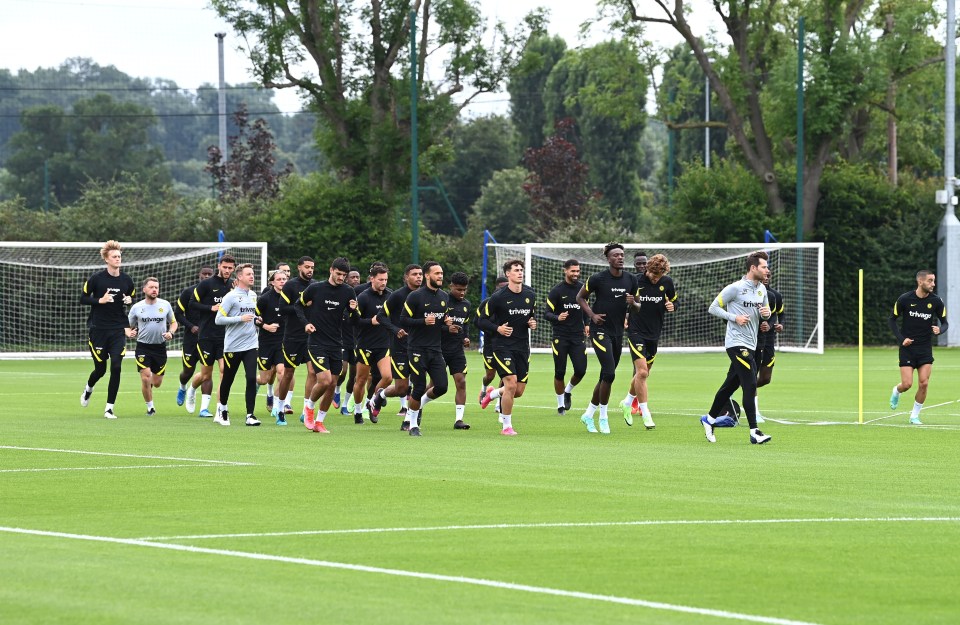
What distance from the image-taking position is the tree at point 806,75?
153 feet

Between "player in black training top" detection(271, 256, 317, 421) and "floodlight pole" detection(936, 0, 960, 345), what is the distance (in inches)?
1131

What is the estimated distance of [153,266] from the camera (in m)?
40.7

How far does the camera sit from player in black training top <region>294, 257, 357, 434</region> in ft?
61.8

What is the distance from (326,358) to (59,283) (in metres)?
23.1

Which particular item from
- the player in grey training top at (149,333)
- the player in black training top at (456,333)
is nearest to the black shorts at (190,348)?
the player in grey training top at (149,333)

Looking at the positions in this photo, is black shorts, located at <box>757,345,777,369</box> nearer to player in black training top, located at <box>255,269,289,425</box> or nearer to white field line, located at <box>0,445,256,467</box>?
player in black training top, located at <box>255,269,289,425</box>

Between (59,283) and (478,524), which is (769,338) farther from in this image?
(59,283)

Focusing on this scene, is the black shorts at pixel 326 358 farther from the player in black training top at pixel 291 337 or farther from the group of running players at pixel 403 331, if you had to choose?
the player in black training top at pixel 291 337

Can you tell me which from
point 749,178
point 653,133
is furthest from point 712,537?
point 653,133

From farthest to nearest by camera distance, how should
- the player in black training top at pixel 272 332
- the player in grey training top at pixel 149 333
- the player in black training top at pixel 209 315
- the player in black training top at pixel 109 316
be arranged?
the player in grey training top at pixel 149 333
the player in black training top at pixel 209 315
the player in black training top at pixel 109 316
the player in black training top at pixel 272 332

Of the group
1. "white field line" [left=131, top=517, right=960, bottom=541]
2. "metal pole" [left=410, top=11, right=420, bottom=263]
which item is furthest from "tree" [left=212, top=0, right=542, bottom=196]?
"white field line" [left=131, top=517, right=960, bottom=541]

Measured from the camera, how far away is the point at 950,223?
46.6 meters

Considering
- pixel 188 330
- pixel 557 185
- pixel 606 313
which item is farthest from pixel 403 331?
pixel 557 185

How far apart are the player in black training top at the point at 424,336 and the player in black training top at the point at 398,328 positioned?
278 millimetres
